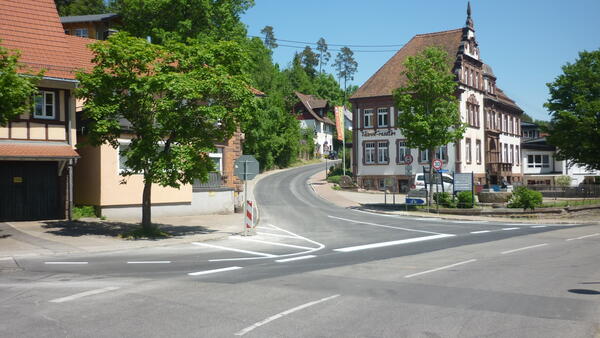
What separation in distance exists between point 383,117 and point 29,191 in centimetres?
3620

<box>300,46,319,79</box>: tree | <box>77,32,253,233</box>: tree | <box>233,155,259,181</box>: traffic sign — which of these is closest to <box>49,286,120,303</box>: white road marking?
<box>77,32,253,233</box>: tree

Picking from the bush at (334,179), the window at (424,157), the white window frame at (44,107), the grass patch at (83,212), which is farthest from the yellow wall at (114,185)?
the window at (424,157)

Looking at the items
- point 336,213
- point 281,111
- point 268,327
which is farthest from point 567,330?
point 281,111

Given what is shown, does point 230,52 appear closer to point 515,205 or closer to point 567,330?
point 567,330

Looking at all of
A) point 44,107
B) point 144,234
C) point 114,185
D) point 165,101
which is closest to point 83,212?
point 114,185

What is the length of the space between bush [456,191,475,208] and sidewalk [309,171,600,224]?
1.77 metres

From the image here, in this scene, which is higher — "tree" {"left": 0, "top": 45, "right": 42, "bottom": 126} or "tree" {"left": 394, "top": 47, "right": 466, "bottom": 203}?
"tree" {"left": 394, "top": 47, "right": 466, "bottom": 203}

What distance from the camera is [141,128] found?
63.0 feet

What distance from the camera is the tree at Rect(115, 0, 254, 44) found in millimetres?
37906

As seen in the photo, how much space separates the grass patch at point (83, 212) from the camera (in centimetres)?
2457

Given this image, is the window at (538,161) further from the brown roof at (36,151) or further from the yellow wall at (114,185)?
the brown roof at (36,151)

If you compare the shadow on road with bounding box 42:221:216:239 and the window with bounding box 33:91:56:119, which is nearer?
the shadow on road with bounding box 42:221:216:239

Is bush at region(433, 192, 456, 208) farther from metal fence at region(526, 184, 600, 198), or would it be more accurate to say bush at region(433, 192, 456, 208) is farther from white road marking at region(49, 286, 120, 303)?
white road marking at region(49, 286, 120, 303)

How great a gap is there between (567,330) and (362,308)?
2801 mm
